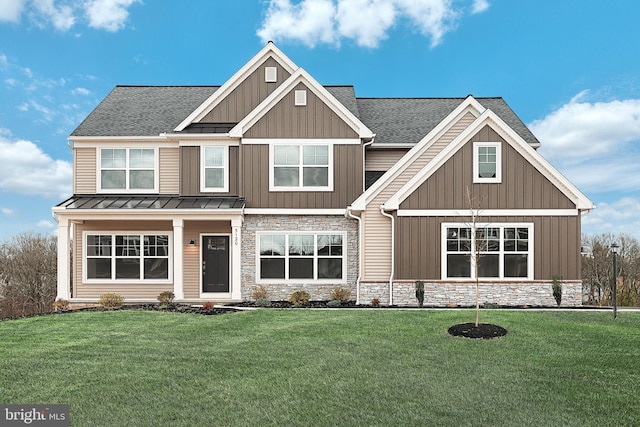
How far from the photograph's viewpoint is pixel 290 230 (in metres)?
16.6

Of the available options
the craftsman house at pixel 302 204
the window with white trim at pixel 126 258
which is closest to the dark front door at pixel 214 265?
the craftsman house at pixel 302 204

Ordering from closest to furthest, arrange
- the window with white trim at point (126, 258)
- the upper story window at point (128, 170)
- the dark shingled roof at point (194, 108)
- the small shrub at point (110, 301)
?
the small shrub at point (110, 301) → the window with white trim at point (126, 258) → the upper story window at point (128, 170) → the dark shingled roof at point (194, 108)

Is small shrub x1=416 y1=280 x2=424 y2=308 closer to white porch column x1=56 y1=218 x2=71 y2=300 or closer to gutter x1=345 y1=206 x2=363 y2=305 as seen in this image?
gutter x1=345 y1=206 x2=363 y2=305

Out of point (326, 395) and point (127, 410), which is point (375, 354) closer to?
point (326, 395)

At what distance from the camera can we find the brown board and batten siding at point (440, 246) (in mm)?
14617

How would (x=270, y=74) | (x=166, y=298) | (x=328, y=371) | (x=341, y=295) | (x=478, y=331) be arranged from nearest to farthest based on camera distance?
(x=328, y=371) → (x=478, y=331) → (x=166, y=298) → (x=341, y=295) → (x=270, y=74)

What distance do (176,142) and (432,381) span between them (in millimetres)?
13590

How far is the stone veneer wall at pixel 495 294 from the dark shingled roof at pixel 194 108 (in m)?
6.10

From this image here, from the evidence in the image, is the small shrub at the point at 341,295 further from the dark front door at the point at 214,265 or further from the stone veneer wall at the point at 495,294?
the dark front door at the point at 214,265

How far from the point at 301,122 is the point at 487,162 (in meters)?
6.34

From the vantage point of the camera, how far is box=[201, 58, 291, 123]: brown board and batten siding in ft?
58.3

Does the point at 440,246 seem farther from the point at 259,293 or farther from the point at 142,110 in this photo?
the point at 142,110

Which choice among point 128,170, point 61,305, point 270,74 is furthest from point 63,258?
point 270,74

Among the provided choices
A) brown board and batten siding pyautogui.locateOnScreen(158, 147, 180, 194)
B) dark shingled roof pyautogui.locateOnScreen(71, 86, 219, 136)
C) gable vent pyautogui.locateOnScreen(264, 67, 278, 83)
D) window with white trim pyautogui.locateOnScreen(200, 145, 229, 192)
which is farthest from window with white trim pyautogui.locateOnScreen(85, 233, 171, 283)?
gable vent pyautogui.locateOnScreen(264, 67, 278, 83)
